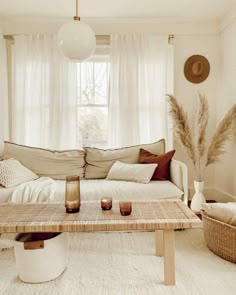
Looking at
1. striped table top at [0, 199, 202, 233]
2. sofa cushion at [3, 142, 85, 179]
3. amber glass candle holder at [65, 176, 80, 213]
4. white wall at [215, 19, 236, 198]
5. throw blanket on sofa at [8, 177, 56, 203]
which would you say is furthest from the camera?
white wall at [215, 19, 236, 198]

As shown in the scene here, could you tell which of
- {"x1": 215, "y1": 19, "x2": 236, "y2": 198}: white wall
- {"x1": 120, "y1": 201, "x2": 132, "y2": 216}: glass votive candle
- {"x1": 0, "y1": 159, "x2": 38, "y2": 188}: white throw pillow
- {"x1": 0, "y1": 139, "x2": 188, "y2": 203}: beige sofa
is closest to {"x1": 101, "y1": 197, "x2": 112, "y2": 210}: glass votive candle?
{"x1": 120, "y1": 201, "x2": 132, "y2": 216}: glass votive candle

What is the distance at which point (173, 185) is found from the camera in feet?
11.1

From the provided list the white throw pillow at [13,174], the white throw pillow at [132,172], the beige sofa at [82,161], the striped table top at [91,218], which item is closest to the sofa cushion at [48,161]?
the beige sofa at [82,161]

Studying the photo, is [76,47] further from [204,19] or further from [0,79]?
[204,19]

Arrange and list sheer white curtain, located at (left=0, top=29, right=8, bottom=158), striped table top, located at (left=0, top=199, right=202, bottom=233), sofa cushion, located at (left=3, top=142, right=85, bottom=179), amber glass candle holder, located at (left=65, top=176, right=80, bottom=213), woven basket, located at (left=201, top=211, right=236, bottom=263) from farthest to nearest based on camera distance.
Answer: sheer white curtain, located at (left=0, top=29, right=8, bottom=158) → sofa cushion, located at (left=3, top=142, right=85, bottom=179) → woven basket, located at (left=201, top=211, right=236, bottom=263) → amber glass candle holder, located at (left=65, top=176, right=80, bottom=213) → striped table top, located at (left=0, top=199, right=202, bottom=233)

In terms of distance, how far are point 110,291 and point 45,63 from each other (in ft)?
10.5

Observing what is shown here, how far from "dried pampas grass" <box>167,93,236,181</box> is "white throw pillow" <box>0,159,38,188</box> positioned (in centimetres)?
187

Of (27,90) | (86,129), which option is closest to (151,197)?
(86,129)

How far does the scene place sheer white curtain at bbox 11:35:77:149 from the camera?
14.5 feet

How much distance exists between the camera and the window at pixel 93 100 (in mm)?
4570

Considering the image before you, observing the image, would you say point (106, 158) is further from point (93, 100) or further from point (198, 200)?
point (198, 200)

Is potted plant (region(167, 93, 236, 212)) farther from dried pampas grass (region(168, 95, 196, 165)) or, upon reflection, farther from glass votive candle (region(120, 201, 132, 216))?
glass votive candle (region(120, 201, 132, 216))

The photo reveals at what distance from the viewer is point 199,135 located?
4.32 meters

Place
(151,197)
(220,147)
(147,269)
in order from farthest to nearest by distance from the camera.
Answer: (220,147) < (151,197) < (147,269)
